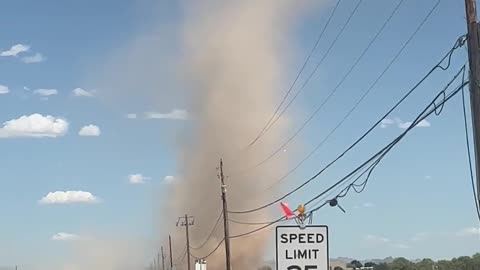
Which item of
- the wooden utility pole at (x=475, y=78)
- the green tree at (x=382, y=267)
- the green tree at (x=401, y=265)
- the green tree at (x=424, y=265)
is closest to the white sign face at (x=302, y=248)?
the wooden utility pole at (x=475, y=78)

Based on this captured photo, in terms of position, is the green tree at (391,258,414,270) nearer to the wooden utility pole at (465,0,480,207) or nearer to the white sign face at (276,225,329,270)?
the wooden utility pole at (465,0,480,207)

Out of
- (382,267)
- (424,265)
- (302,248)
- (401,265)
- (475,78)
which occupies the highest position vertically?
(475,78)

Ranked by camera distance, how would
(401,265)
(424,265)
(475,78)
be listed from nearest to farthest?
(475,78)
(401,265)
(424,265)

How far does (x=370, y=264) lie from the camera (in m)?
89.6

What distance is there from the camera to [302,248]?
1208 cm

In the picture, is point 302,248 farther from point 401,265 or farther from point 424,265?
point 424,265

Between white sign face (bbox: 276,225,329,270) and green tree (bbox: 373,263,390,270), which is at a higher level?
white sign face (bbox: 276,225,329,270)

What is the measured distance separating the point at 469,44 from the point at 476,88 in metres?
1.00

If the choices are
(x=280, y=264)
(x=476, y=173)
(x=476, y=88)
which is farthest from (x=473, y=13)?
(x=280, y=264)

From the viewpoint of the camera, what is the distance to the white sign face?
39.3 ft

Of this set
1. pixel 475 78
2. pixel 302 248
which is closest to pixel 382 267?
pixel 475 78

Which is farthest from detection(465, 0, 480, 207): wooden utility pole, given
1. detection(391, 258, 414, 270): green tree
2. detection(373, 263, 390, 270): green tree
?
detection(373, 263, 390, 270): green tree

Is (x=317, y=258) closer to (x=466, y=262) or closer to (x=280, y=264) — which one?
(x=280, y=264)

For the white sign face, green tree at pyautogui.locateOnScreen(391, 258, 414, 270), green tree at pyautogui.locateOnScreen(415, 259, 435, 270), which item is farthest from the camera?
green tree at pyautogui.locateOnScreen(415, 259, 435, 270)
